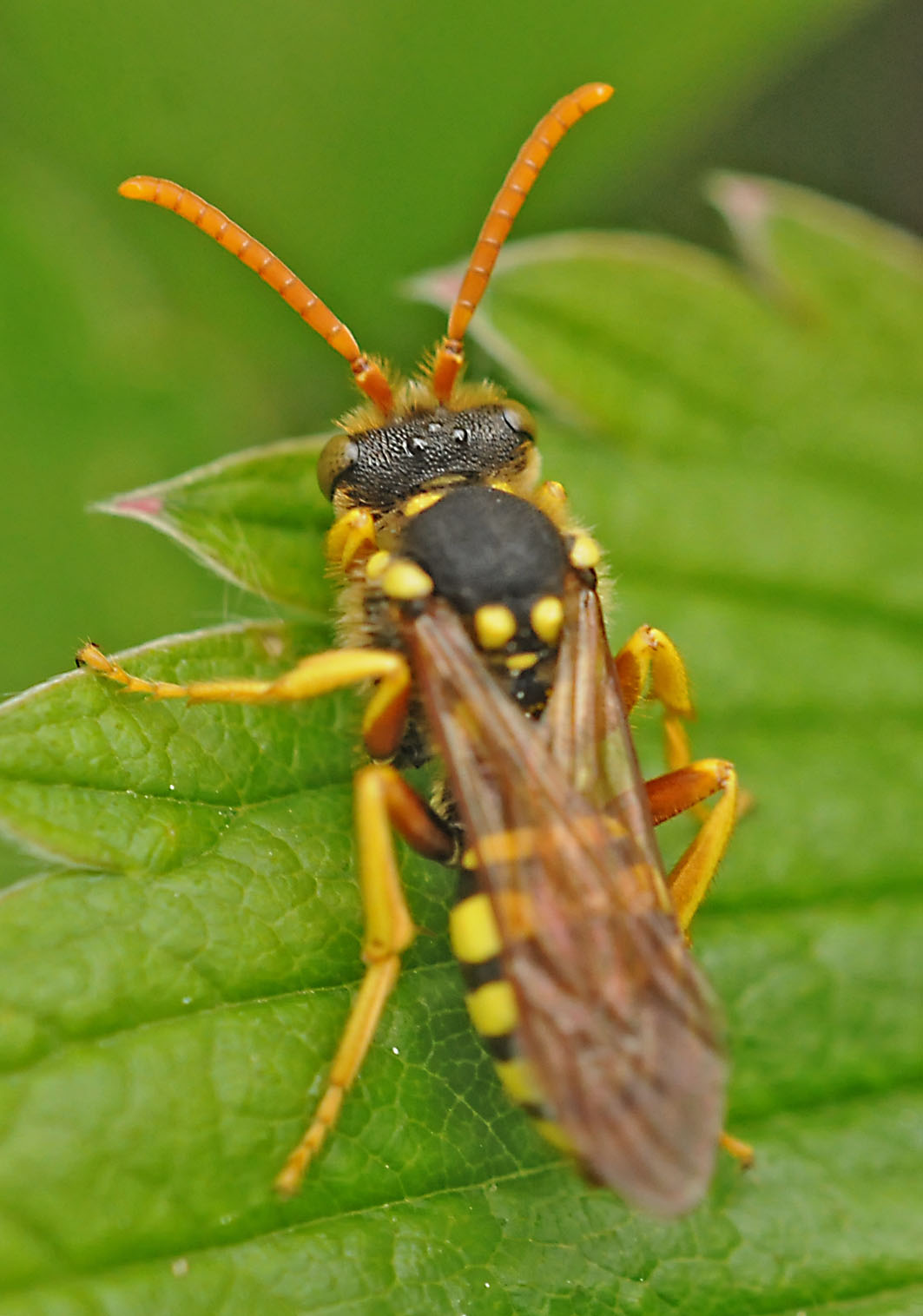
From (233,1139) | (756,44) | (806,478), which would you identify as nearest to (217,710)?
(233,1139)

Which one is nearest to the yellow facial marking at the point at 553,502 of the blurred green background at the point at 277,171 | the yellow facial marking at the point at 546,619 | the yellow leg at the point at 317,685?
the yellow facial marking at the point at 546,619

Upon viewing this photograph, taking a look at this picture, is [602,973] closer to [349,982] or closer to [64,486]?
[349,982]

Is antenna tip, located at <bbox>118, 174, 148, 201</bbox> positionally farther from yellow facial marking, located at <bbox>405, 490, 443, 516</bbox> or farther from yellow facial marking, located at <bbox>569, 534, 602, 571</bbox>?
yellow facial marking, located at <bbox>569, 534, 602, 571</bbox>

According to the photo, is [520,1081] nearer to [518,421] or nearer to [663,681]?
[663,681]

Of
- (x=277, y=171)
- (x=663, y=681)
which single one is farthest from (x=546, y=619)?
(x=277, y=171)

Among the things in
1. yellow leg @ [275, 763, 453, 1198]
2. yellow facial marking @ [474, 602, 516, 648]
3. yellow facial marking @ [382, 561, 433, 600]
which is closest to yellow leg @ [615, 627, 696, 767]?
yellow facial marking @ [474, 602, 516, 648]
